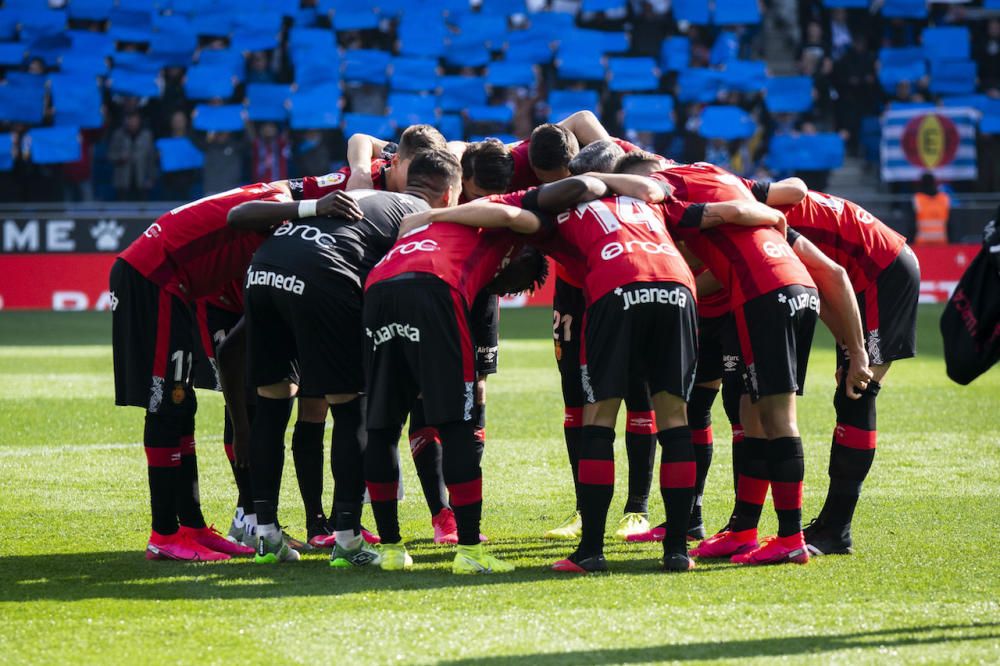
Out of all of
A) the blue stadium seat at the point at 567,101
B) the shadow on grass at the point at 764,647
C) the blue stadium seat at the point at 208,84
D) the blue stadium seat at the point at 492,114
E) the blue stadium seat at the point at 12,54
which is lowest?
the shadow on grass at the point at 764,647

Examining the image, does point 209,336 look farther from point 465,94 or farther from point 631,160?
point 465,94

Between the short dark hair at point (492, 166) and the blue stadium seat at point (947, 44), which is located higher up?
the blue stadium seat at point (947, 44)

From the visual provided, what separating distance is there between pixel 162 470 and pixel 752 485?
9.81 ft

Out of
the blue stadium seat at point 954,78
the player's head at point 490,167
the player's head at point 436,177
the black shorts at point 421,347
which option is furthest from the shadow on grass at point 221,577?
the blue stadium seat at point 954,78

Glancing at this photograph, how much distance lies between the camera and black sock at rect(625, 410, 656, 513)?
695cm

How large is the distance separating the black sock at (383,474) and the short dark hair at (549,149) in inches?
73.4

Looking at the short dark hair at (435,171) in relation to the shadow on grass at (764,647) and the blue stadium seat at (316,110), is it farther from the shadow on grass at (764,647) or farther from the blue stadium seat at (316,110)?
the blue stadium seat at (316,110)

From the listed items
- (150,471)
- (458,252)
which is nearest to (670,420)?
A: (458,252)

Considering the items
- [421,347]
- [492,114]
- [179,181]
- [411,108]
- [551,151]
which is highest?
[411,108]

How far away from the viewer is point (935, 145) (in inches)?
979

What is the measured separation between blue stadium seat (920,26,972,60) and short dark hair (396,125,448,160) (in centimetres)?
2338

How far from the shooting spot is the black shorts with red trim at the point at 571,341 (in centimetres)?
729

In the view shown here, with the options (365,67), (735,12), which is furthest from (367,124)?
(735,12)

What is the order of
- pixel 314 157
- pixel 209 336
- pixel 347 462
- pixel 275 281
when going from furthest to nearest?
pixel 314 157 → pixel 209 336 → pixel 347 462 → pixel 275 281
